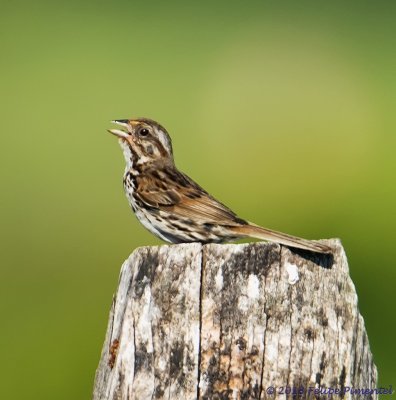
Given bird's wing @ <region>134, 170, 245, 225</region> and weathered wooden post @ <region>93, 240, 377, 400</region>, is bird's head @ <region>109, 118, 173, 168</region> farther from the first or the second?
weathered wooden post @ <region>93, 240, 377, 400</region>

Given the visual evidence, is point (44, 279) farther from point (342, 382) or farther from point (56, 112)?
point (342, 382)

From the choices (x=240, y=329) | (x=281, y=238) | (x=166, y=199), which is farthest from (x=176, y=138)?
(x=240, y=329)

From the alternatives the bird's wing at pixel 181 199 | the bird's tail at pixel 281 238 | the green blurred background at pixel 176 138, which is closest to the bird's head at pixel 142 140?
the bird's wing at pixel 181 199

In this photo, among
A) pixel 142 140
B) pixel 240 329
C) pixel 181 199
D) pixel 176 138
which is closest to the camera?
pixel 240 329

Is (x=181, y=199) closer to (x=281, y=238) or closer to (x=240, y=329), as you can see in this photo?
(x=281, y=238)

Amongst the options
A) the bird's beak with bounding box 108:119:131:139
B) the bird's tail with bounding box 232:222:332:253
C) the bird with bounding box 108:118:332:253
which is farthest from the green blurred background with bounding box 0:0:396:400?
the bird's tail with bounding box 232:222:332:253
